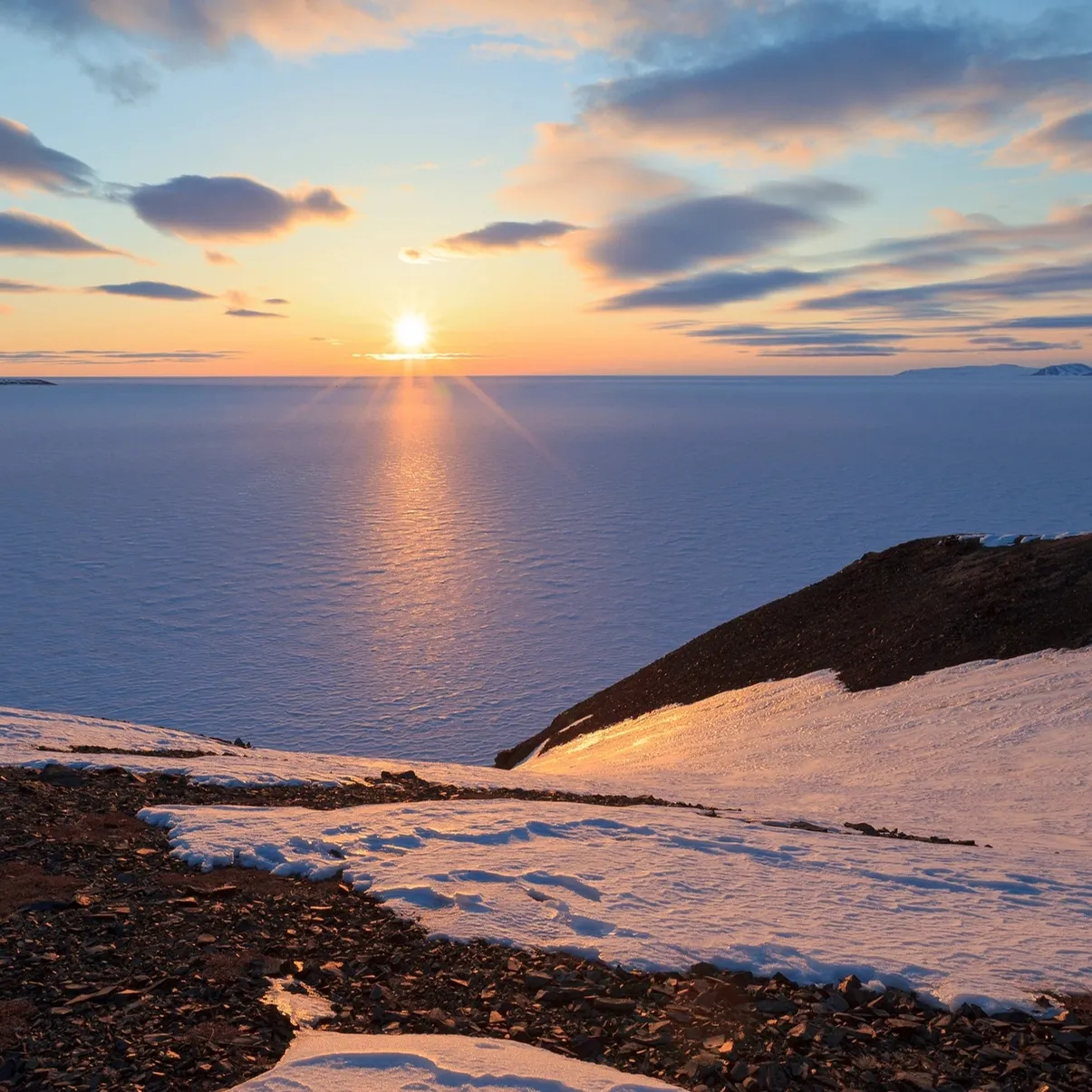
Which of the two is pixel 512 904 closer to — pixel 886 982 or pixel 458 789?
pixel 886 982

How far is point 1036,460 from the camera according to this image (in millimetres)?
130625

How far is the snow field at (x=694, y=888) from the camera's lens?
7.74 metres

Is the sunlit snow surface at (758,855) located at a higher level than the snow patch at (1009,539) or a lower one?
lower

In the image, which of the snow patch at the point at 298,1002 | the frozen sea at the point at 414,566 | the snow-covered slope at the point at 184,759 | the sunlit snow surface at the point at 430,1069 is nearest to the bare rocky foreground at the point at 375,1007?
the snow patch at the point at 298,1002

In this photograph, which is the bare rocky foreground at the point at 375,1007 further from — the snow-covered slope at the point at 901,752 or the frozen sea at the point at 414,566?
the frozen sea at the point at 414,566

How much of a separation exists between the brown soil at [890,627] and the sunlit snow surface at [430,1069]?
22.4 meters

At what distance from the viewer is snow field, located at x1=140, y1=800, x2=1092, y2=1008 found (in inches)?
305

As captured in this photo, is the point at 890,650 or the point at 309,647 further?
the point at 309,647

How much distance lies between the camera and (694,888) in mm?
9438

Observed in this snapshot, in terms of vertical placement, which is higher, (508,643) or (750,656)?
(750,656)

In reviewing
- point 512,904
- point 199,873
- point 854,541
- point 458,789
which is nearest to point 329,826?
Answer: point 199,873

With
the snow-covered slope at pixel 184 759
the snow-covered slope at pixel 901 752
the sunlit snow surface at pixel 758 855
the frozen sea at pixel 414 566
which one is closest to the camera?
the sunlit snow surface at pixel 758 855

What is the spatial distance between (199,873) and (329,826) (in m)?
1.94

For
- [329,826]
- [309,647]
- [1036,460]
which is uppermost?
[1036,460]
